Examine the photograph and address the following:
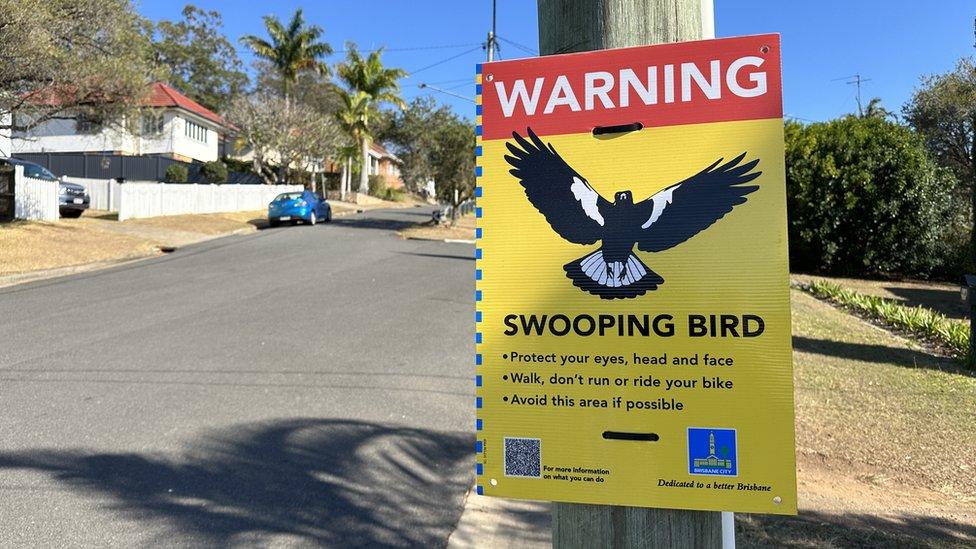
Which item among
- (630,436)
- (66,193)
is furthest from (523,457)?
(66,193)

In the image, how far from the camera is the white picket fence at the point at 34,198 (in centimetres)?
1758

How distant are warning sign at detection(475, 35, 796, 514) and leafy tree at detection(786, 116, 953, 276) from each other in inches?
695

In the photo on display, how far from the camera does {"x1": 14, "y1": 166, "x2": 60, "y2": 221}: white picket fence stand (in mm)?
17578

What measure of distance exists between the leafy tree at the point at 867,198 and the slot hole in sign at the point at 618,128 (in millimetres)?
17691

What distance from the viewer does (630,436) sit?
1.62 metres

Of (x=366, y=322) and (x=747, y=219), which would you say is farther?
(x=366, y=322)

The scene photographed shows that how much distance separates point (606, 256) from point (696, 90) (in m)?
0.43

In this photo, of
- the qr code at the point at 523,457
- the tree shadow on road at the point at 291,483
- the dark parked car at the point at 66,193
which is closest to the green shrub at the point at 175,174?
the dark parked car at the point at 66,193

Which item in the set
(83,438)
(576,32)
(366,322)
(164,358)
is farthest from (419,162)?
(576,32)

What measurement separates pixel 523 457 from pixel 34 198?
67.8ft

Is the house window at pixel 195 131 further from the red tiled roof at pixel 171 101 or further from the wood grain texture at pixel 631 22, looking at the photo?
the wood grain texture at pixel 631 22

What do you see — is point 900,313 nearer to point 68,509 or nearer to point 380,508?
point 380,508

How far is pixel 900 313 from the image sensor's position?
10.6 metres

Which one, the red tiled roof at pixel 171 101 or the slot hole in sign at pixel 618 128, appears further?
the red tiled roof at pixel 171 101
